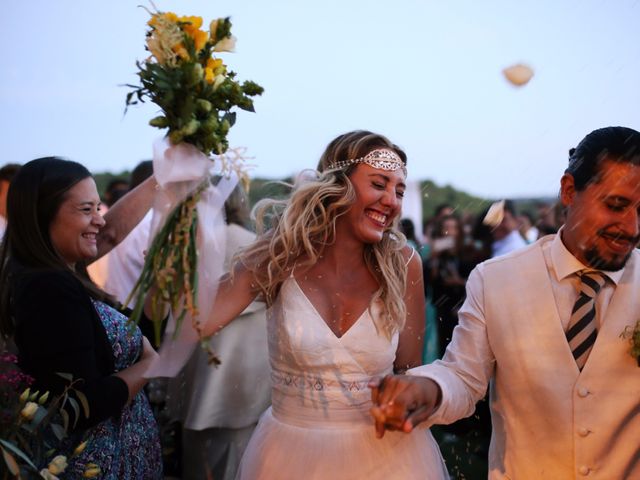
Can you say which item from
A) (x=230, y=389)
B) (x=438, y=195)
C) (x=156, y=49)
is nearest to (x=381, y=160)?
(x=156, y=49)

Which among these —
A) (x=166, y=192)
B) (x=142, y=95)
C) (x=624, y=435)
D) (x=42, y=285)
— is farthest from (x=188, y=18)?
(x=624, y=435)

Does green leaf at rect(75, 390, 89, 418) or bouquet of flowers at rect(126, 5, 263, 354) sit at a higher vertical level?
bouquet of flowers at rect(126, 5, 263, 354)

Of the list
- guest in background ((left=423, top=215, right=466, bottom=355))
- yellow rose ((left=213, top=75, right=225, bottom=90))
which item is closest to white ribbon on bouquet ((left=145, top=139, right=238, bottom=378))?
yellow rose ((left=213, top=75, right=225, bottom=90))

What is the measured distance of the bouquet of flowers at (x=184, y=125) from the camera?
9.50ft

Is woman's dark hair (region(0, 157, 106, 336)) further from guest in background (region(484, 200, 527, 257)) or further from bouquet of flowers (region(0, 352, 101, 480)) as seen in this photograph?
guest in background (region(484, 200, 527, 257))

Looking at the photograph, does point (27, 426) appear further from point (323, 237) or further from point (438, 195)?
point (438, 195)

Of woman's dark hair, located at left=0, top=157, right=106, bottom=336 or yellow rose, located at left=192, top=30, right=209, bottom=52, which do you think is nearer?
yellow rose, located at left=192, top=30, right=209, bottom=52

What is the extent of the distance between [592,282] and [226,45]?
1697 mm

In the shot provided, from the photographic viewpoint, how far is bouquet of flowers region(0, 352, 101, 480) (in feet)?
9.24

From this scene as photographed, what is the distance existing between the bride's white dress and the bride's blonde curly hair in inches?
3.5

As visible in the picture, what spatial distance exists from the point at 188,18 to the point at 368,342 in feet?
5.61

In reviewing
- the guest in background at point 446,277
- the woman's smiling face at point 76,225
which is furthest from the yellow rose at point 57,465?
the guest in background at point 446,277

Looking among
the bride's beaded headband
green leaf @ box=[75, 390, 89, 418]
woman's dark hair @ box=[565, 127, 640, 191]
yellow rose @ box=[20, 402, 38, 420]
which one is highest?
woman's dark hair @ box=[565, 127, 640, 191]

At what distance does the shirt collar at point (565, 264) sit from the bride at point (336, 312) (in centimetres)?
88
